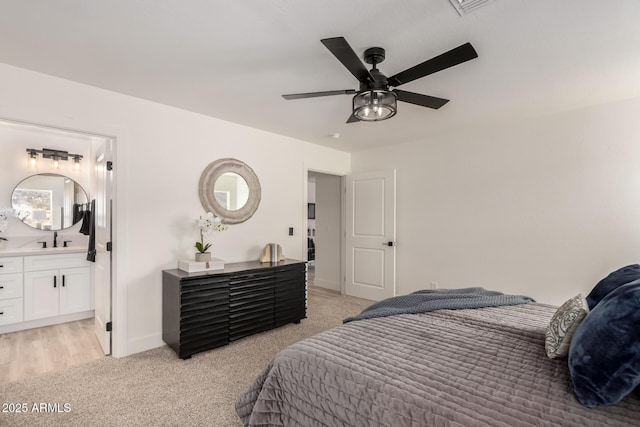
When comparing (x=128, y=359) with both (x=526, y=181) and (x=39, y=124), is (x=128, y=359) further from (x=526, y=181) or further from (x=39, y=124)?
(x=526, y=181)

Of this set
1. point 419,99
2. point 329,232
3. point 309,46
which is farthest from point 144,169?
point 329,232

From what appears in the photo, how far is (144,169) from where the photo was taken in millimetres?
3070

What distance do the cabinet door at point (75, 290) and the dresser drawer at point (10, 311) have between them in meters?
0.37

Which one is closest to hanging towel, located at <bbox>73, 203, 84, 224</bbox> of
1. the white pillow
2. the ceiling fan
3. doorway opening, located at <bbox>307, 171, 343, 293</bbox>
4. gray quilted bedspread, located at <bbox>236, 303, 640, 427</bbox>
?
doorway opening, located at <bbox>307, 171, 343, 293</bbox>

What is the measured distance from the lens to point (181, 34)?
1985mm

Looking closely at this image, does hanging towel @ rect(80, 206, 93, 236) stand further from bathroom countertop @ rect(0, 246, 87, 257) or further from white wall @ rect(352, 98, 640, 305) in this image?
white wall @ rect(352, 98, 640, 305)

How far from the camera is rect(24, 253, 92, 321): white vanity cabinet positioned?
142 inches

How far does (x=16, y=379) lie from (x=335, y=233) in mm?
4229

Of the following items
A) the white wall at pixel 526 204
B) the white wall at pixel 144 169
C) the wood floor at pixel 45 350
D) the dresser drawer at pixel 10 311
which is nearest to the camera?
the white wall at pixel 144 169

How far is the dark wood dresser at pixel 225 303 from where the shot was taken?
113 inches

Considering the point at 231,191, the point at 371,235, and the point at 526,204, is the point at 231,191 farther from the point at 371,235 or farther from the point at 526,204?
the point at 526,204

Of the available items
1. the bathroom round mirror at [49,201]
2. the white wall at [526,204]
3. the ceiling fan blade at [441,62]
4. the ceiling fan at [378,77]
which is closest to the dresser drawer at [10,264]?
the bathroom round mirror at [49,201]

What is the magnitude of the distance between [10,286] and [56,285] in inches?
15.7

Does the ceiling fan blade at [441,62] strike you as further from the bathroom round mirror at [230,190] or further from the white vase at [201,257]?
the white vase at [201,257]
